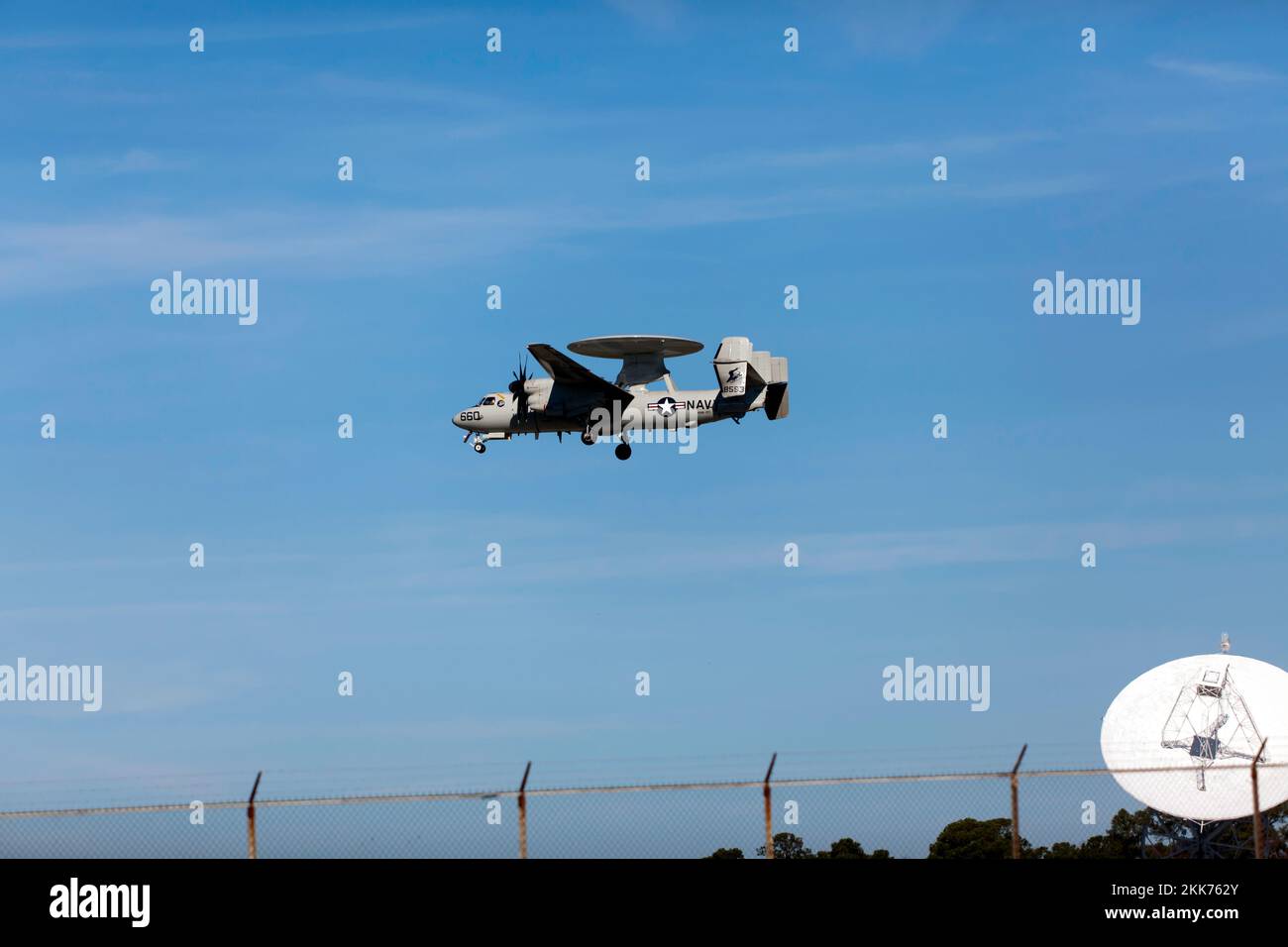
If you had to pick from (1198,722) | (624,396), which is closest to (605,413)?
(624,396)

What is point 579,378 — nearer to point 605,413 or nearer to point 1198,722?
point 605,413

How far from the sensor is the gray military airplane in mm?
60438

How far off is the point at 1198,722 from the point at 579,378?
25.1 metres

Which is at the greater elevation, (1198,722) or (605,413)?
(605,413)

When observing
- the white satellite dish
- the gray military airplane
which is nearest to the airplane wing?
the gray military airplane

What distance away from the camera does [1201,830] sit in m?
65.0

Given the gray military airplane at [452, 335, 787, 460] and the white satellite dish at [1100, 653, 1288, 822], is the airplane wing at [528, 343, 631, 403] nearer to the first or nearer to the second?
the gray military airplane at [452, 335, 787, 460]

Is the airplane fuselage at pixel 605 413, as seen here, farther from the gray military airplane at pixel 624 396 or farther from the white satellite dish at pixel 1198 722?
the white satellite dish at pixel 1198 722

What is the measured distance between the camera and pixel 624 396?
201 ft

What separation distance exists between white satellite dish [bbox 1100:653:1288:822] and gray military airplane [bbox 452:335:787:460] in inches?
661

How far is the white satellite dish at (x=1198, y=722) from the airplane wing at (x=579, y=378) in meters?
21.4
